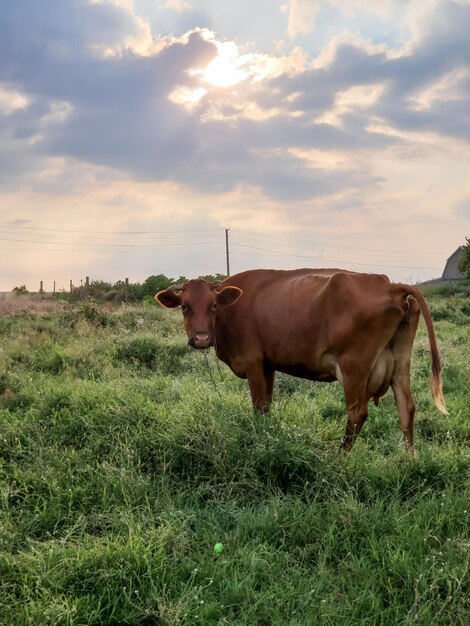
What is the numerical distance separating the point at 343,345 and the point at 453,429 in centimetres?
191

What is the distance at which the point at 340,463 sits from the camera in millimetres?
4910

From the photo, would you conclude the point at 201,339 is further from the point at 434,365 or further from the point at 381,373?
the point at 434,365

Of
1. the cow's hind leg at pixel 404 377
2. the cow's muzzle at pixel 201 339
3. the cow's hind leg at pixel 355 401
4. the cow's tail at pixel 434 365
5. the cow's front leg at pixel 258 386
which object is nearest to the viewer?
the cow's tail at pixel 434 365

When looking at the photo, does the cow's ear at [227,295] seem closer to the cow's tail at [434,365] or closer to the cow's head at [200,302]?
the cow's head at [200,302]

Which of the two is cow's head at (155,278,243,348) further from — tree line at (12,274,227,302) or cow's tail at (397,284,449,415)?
tree line at (12,274,227,302)

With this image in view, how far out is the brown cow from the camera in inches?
210

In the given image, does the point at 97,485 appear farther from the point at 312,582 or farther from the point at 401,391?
the point at 401,391

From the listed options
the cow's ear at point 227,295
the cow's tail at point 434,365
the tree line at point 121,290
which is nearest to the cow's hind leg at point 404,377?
the cow's tail at point 434,365

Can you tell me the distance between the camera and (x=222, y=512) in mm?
4305

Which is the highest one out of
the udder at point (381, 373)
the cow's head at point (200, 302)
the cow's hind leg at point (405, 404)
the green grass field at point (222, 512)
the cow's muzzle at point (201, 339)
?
the cow's head at point (200, 302)

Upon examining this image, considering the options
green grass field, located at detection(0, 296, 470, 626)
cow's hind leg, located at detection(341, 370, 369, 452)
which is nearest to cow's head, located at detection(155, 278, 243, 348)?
green grass field, located at detection(0, 296, 470, 626)

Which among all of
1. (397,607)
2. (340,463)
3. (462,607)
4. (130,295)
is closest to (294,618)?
(397,607)

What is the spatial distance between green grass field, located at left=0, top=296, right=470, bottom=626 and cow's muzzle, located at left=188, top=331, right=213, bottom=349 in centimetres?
56

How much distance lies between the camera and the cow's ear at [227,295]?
6.11 m
